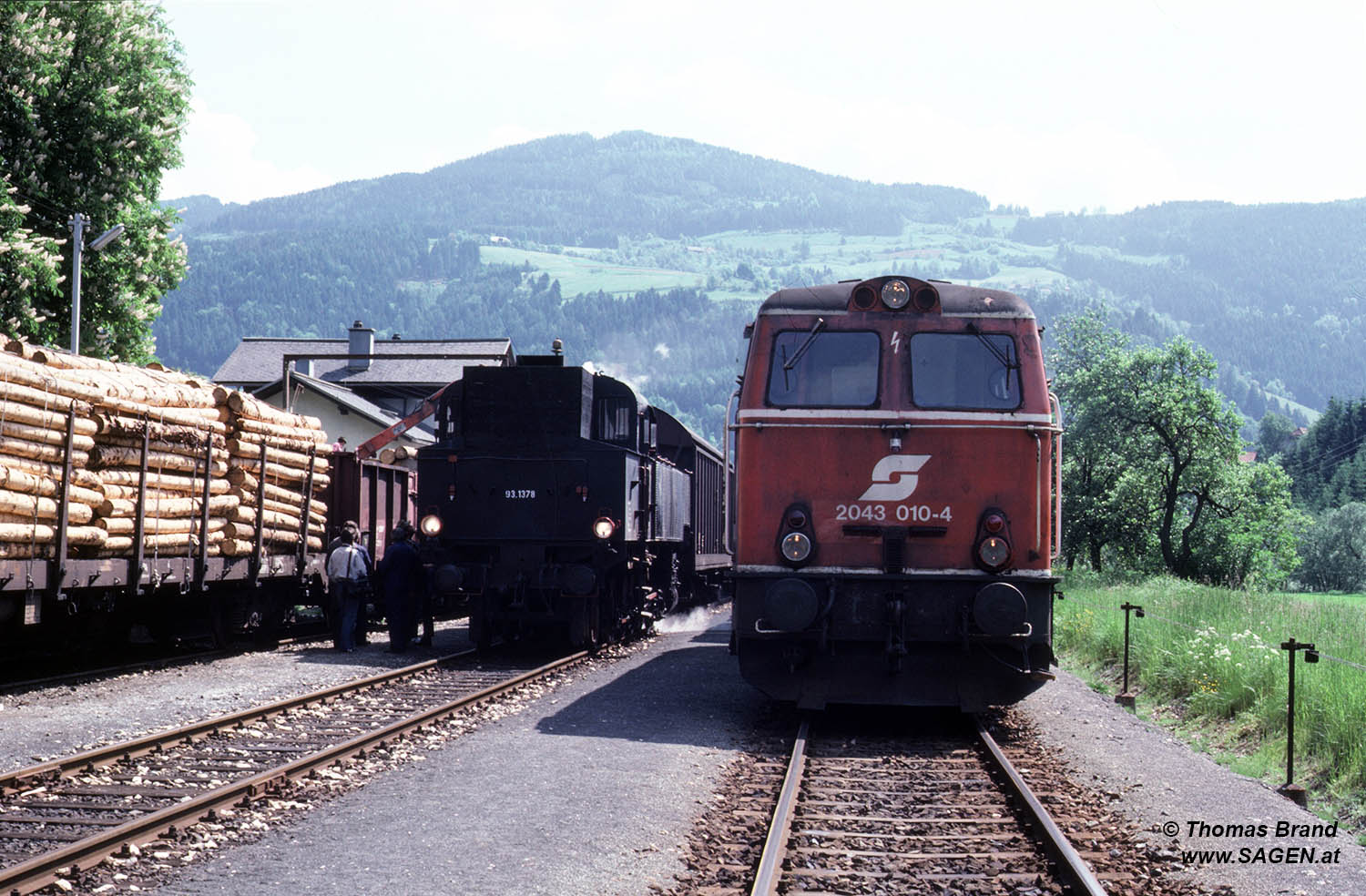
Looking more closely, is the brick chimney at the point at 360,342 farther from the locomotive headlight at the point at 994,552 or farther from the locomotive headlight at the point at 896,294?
the locomotive headlight at the point at 994,552

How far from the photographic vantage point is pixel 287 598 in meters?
17.8

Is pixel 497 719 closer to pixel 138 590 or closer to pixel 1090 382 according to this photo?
pixel 138 590

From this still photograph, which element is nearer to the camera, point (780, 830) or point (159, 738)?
point (780, 830)

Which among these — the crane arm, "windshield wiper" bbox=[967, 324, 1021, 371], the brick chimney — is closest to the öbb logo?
"windshield wiper" bbox=[967, 324, 1021, 371]

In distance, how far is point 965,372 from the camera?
34.8 ft

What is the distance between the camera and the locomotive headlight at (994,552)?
10.2 metres

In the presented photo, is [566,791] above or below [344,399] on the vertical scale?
below

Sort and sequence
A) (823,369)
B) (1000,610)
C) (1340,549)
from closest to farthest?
(1000,610) < (823,369) < (1340,549)

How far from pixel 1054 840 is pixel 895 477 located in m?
4.33

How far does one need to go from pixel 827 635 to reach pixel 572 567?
588cm

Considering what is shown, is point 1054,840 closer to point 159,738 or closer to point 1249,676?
point 159,738

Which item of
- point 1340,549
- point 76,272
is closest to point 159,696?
point 76,272

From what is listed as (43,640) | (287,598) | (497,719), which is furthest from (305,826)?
(287,598)

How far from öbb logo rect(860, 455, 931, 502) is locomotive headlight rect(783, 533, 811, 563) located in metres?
0.57
